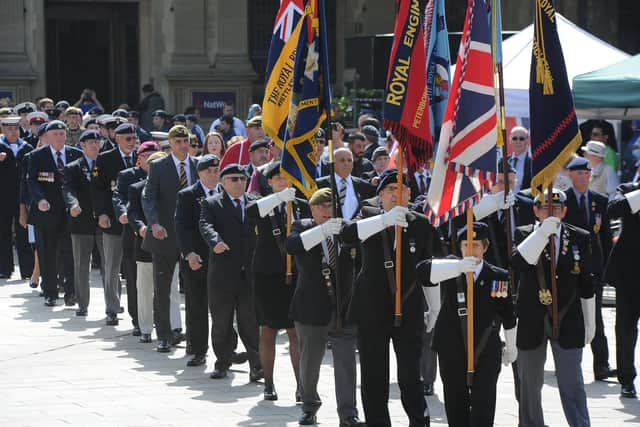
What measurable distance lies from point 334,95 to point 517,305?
20.1 metres

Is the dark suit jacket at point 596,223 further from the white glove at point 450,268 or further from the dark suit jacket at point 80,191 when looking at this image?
the dark suit jacket at point 80,191

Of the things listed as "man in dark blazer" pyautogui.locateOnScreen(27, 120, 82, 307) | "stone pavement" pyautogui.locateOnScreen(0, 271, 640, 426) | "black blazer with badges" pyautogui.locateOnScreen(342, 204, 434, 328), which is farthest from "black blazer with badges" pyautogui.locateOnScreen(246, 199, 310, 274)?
"man in dark blazer" pyautogui.locateOnScreen(27, 120, 82, 307)

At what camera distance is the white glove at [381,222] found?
9578 millimetres

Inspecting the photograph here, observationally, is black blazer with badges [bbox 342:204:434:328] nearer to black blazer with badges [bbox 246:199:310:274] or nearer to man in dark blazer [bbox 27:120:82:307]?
black blazer with badges [bbox 246:199:310:274]

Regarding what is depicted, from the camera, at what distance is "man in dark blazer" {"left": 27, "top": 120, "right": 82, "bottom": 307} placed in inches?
647

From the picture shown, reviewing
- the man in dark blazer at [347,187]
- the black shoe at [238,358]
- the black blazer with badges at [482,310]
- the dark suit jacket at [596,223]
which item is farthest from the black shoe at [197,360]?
the black blazer with badges at [482,310]

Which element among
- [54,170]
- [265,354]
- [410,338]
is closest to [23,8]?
[54,170]

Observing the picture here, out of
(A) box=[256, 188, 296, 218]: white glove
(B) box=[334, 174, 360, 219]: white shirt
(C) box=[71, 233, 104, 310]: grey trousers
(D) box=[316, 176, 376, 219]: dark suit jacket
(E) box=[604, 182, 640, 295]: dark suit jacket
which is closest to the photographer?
(A) box=[256, 188, 296, 218]: white glove

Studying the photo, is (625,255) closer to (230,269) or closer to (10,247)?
(230,269)

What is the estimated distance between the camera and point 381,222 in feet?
31.6

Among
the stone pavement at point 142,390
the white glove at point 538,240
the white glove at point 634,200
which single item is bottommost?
the stone pavement at point 142,390

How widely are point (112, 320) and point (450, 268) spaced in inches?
274

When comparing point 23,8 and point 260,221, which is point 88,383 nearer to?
point 260,221

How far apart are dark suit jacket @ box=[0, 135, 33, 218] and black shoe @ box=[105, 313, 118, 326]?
4322mm
